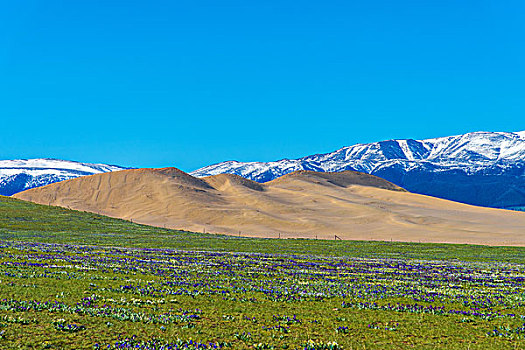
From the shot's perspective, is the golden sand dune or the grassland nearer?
the grassland

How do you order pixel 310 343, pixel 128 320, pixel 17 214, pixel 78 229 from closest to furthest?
pixel 310 343 → pixel 128 320 → pixel 78 229 → pixel 17 214

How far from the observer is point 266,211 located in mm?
156500

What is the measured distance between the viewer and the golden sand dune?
116m

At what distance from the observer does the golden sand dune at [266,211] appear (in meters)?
116

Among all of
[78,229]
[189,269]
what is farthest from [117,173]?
[189,269]

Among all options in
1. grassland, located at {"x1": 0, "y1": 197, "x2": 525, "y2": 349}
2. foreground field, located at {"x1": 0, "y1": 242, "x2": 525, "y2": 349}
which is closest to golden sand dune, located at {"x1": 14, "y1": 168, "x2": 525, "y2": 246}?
grassland, located at {"x1": 0, "y1": 197, "x2": 525, "y2": 349}

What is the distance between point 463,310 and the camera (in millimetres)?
18469

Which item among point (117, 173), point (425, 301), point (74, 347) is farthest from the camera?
point (117, 173)

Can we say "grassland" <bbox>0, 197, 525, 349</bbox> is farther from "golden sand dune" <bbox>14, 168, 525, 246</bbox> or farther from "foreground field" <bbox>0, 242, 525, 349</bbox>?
"golden sand dune" <bbox>14, 168, 525, 246</bbox>

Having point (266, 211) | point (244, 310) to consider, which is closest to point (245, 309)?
point (244, 310)

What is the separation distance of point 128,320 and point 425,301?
1361 centimetres

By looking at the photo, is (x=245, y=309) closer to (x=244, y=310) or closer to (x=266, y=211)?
(x=244, y=310)

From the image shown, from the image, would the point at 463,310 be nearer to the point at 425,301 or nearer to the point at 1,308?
the point at 425,301

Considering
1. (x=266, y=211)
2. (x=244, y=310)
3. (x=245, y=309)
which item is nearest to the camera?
(x=244, y=310)
